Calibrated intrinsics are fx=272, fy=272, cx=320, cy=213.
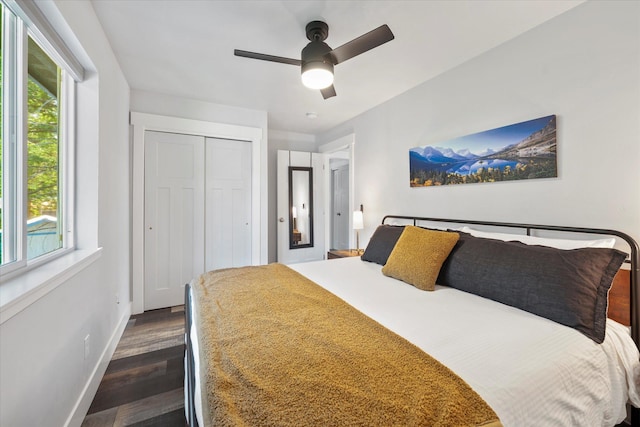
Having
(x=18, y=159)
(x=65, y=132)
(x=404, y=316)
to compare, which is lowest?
(x=404, y=316)

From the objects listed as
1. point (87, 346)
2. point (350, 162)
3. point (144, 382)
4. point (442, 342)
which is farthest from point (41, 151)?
point (350, 162)

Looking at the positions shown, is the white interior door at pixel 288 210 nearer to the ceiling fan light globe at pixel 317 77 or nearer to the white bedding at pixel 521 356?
the ceiling fan light globe at pixel 317 77

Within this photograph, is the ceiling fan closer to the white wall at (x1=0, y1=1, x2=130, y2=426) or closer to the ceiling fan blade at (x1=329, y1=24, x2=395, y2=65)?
the ceiling fan blade at (x1=329, y1=24, x2=395, y2=65)

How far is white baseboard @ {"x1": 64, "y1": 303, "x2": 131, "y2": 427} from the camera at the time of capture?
4.74 ft

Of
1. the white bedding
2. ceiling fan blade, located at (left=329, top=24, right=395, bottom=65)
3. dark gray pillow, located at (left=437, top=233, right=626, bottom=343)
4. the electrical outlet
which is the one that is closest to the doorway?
ceiling fan blade, located at (left=329, top=24, right=395, bottom=65)

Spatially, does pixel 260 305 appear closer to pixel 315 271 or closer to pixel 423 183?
pixel 315 271

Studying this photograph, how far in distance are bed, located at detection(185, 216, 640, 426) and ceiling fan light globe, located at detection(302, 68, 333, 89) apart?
131cm

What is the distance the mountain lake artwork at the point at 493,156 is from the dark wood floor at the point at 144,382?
2679mm

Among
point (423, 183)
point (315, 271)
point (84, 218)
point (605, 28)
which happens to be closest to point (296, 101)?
point (423, 183)

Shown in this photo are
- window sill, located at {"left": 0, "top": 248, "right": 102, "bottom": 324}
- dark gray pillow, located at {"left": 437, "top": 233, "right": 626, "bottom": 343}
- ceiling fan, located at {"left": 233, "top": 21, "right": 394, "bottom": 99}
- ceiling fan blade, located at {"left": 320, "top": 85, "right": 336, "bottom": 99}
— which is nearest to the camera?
window sill, located at {"left": 0, "top": 248, "right": 102, "bottom": 324}

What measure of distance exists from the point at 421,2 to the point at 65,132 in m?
2.38

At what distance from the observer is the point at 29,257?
1.28 meters

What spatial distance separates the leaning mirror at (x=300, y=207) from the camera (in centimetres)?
451

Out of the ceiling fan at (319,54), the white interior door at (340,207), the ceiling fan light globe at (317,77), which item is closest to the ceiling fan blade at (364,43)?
the ceiling fan at (319,54)
